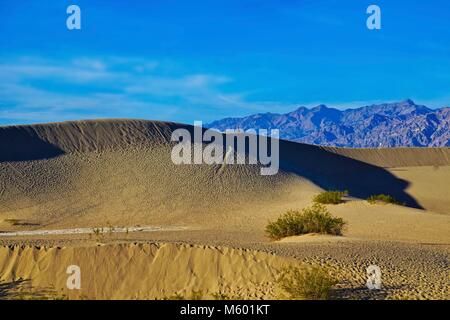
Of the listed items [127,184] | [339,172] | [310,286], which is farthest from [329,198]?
[339,172]

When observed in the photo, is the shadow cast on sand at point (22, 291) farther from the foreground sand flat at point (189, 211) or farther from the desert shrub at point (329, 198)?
the desert shrub at point (329, 198)

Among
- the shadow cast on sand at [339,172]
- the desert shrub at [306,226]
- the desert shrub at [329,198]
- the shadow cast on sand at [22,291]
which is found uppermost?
the shadow cast on sand at [339,172]

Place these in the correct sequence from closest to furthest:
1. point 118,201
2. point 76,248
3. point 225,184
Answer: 1. point 76,248
2. point 118,201
3. point 225,184

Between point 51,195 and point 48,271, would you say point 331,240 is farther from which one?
point 51,195

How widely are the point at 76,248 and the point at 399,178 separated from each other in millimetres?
56638

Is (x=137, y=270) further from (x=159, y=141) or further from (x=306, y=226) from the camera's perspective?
(x=159, y=141)

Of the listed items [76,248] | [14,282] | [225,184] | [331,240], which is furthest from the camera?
[225,184]

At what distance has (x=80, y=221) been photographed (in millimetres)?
35062

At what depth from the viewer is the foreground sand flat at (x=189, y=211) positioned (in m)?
14.9

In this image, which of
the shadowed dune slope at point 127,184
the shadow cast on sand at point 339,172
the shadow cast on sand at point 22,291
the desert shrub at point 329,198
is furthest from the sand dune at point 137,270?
the shadow cast on sand at point 339,172

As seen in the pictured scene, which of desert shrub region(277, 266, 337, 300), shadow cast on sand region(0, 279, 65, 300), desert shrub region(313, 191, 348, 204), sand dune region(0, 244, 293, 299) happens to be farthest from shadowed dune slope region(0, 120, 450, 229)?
desert shrub region(277, 266, 337, 300)

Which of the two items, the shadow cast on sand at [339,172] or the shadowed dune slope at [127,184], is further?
the shadow cast on sand at [339,172]

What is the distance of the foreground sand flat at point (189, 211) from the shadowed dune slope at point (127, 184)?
0.10 m
